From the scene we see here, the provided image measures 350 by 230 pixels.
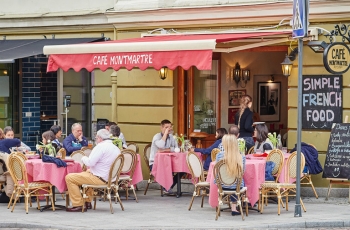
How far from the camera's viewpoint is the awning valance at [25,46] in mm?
19984

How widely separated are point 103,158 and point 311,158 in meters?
4.08

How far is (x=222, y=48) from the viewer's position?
18.6 m

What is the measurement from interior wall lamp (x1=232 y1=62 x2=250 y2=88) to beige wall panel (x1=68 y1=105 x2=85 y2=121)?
3592mm

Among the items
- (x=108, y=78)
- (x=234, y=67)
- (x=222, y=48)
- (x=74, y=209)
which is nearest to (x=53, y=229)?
(x=74, y=209)

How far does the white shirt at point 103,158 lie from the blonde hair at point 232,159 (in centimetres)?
205

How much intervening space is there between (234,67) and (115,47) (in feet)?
16.3

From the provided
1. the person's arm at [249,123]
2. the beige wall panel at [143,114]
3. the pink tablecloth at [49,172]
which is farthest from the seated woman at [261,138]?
the pink tablecloth at [49,172]

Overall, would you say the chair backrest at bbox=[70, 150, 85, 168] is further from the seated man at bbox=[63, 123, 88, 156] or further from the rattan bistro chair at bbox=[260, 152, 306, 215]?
the rattan bistro chair at bbox=[260, 152, 306, 215]

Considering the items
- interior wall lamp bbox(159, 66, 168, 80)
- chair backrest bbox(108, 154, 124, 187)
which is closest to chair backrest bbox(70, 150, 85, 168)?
chair backrest bbox(108, 154, 124, 187)

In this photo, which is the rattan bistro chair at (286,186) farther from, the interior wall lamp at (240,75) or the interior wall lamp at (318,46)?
the interior wall lamp at (240,75)

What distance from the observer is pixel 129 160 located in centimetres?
1752

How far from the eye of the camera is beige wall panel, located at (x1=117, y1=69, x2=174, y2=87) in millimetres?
20328

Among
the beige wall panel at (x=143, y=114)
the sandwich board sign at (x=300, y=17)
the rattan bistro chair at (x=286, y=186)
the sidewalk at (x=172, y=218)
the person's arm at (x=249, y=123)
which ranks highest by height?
the sandwich board sign at (x=300, y=17)

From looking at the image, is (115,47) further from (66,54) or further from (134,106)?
(134,106)
